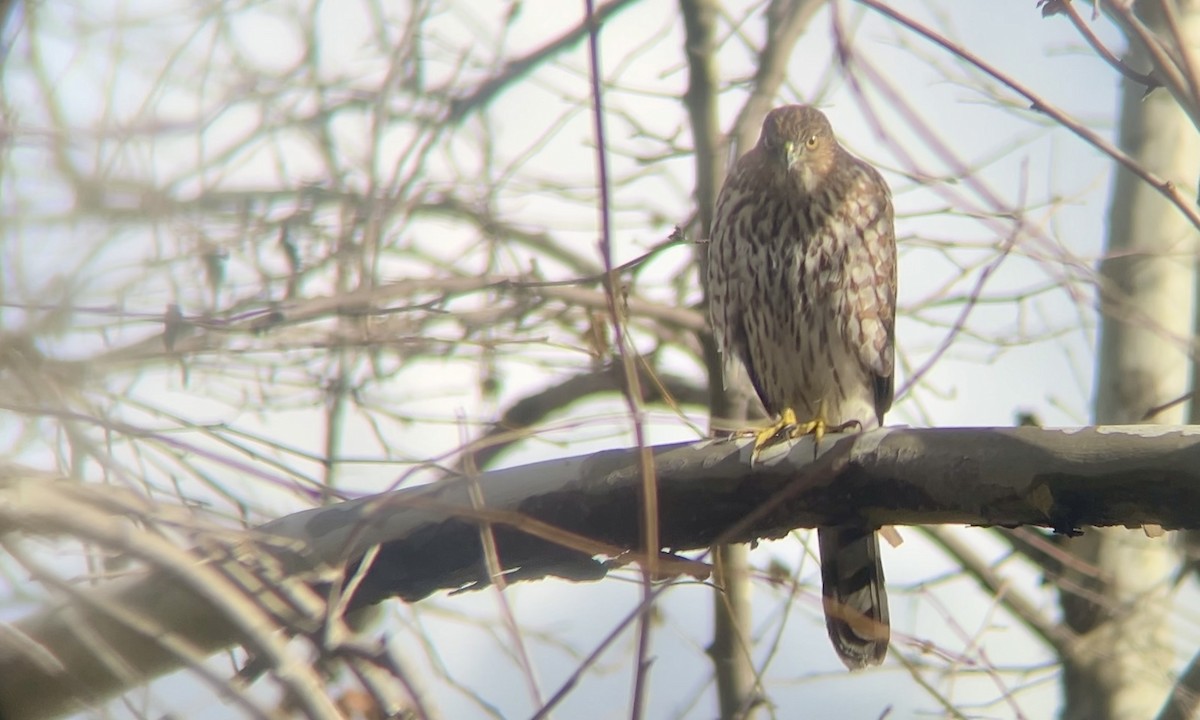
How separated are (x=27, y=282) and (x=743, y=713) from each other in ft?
4.93

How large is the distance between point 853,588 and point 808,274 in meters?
0.91

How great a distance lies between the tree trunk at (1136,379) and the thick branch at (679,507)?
2.25 metres

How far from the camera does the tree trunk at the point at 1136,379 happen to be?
4.67 metres

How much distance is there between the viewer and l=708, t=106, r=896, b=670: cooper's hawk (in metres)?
3.89

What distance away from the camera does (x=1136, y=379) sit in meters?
4.93

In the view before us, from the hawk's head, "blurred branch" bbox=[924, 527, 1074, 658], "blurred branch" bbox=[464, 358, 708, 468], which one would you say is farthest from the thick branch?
"blurred branch" bbox=[464, 358, 708, 468]

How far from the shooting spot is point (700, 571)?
188 centimetres

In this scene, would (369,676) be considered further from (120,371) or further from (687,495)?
(120,371)

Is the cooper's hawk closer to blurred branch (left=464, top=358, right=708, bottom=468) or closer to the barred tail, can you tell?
the barred tail

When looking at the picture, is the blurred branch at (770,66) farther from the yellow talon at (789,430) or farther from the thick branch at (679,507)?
the thick branch at (679,507)

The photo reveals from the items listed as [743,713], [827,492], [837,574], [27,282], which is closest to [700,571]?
[743,713]

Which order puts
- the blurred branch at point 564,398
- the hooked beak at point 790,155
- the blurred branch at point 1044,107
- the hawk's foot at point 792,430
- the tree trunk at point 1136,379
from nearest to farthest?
the blurred branch at point 1044,107 < the hawk's foot at point 792,430 < the hooked beak at point 790,155 < the tree trunk at point 1136,379 < the blurred branch at point 564,398

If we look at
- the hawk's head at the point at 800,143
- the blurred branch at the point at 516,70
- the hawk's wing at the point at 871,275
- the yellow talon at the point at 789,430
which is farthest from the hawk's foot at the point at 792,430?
the blurred branch at the point at 516,70

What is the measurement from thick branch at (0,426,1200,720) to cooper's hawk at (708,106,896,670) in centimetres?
114
